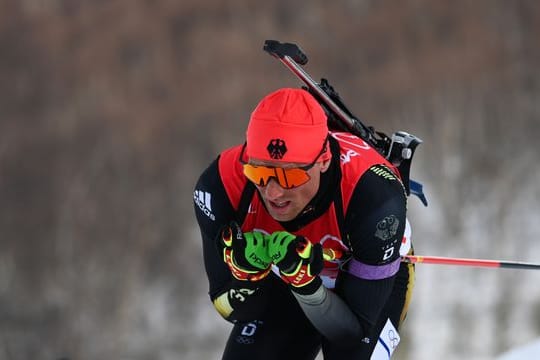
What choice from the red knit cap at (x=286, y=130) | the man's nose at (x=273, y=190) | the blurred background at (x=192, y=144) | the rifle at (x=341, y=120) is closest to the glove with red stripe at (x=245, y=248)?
the man's nose at (x=273, y=190)

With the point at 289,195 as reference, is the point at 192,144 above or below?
above

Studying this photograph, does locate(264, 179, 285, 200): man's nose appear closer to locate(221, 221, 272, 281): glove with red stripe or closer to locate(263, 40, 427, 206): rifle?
locate(221, 221, 272, 281): glove with red stripe

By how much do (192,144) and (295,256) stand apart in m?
3.53

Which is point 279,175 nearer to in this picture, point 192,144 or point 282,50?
point 282,50

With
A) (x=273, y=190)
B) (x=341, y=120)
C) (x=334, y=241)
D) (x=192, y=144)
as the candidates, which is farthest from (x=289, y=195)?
(x=192, y=144)

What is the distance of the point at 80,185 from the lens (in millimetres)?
5660

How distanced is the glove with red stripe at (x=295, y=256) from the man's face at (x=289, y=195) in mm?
88

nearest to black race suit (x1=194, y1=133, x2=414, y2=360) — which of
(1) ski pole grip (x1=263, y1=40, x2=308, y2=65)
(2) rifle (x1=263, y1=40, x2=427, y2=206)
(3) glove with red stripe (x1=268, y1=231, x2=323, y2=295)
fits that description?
(3) glove with red stripe (x1=268, y1=231, x2=323, y2=295)

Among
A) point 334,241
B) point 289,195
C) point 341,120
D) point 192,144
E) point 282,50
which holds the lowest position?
point 334,241

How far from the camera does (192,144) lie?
5996 mm

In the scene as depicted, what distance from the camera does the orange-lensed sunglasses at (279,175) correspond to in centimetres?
253

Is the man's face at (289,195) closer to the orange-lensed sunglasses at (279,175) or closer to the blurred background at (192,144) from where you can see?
the orange-lensed sunglasses at (279,175)

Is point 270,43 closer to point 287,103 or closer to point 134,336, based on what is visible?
point 287,103

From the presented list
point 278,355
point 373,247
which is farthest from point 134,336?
point 373,247
